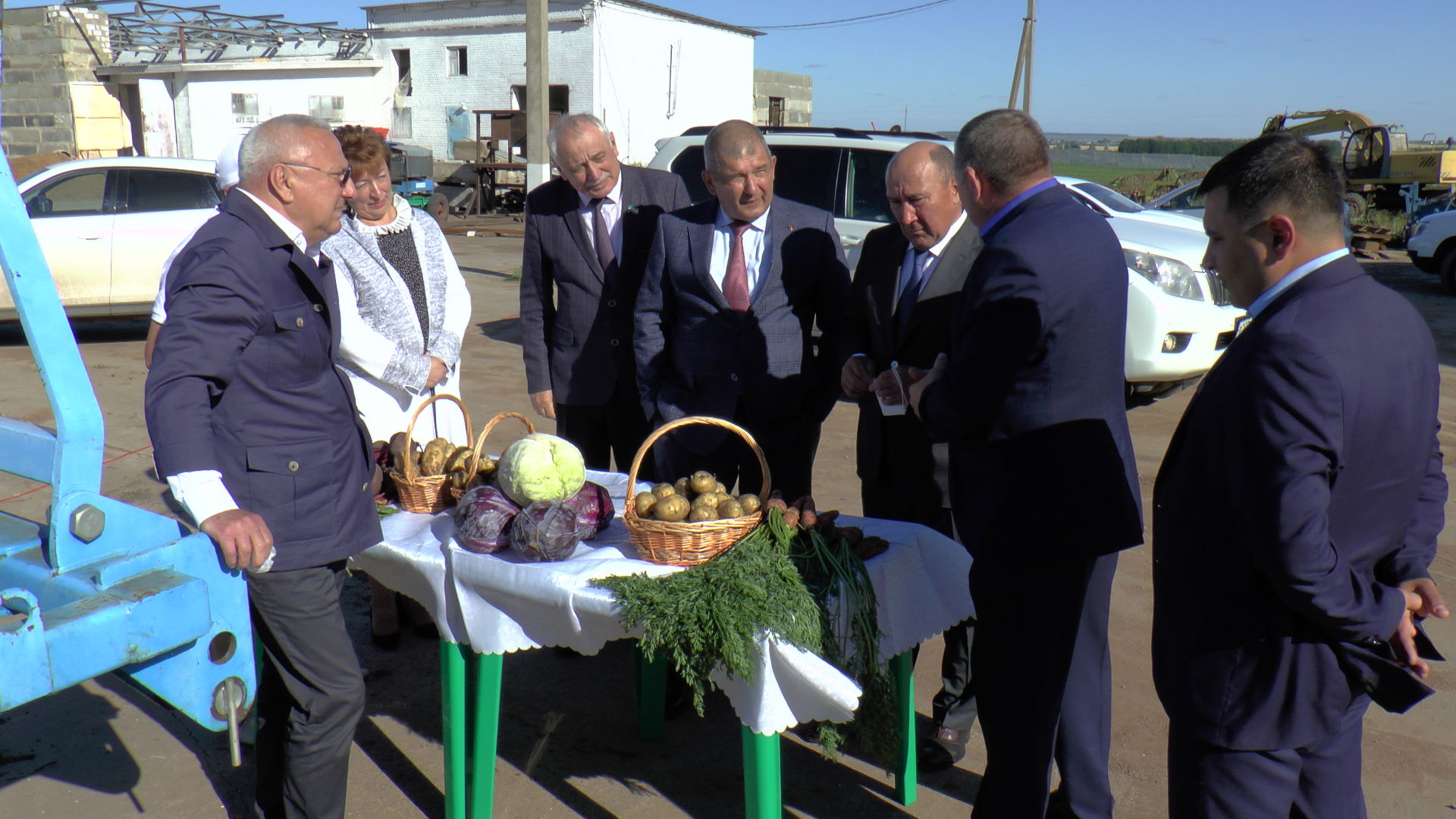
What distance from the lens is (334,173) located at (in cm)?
249

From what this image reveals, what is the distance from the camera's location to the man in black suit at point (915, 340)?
3.12m

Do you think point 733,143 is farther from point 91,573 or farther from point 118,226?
point 118,226

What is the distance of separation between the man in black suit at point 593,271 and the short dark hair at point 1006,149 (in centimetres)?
183

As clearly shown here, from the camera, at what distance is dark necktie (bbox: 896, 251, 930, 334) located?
321 centimetres

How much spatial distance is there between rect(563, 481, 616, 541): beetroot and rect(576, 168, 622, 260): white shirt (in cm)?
138

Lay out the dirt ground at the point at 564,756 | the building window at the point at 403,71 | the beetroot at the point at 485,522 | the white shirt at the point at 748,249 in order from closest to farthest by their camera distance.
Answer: the beetroot at the point at 485,522
the dirt ground at the point at 564,756
the white shirt at the point at 748,249
the building window at the point at 403,71

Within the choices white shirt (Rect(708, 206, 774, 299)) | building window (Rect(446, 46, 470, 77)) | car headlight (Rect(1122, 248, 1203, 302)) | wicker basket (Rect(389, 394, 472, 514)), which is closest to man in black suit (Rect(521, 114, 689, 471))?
white shirt (Rect(708, 206, 774, 299))

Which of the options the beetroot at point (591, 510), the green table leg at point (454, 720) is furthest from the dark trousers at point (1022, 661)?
the green table leg at point (454, 720)

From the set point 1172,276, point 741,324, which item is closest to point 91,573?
Result: point 741,324

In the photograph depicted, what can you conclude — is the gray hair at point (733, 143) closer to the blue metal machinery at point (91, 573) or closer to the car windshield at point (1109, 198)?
the blue metal machinery at point (91, 573)

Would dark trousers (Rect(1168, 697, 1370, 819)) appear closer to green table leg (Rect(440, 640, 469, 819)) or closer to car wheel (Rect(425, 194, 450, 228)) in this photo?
green table leg (Rect(440, 640, 469, 819))

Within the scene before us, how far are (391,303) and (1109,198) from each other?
7613 millimetres

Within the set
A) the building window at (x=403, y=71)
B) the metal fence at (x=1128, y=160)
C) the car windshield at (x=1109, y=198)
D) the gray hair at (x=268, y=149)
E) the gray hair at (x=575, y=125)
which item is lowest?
the car windshield at (x=1109, y=198)

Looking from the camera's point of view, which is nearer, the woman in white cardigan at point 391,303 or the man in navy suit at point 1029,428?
the man in navy suit at point 1029,428
